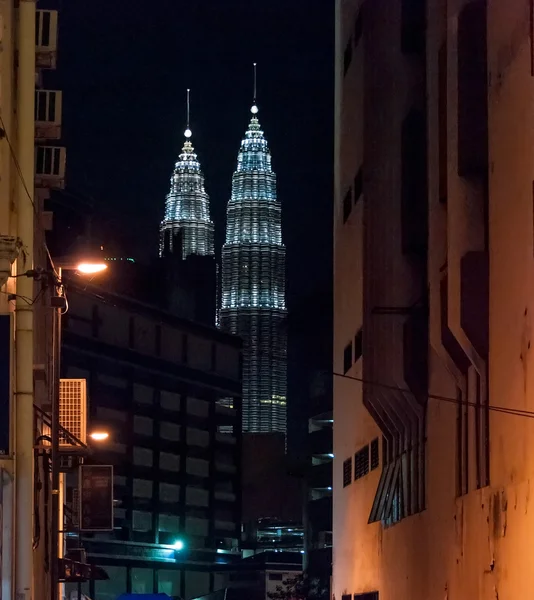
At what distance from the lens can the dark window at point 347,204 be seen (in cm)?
4212

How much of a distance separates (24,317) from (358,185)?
21.0 m

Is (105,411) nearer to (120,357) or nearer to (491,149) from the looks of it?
(120,357)

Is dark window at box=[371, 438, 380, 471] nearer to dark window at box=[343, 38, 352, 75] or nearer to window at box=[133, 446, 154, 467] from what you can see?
dark window at box=[343, 38, 352, 75]

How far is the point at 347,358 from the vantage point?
Answer: 42.8 meters

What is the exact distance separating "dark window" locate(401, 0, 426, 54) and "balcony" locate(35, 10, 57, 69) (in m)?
13.6

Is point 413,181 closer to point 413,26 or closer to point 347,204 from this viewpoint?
point 413,26

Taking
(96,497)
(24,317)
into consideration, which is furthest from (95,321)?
(24,317)

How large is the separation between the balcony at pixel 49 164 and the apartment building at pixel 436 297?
26.6 feet

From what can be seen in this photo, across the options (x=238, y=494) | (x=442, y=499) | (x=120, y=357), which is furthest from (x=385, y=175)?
(x=238, y=494)

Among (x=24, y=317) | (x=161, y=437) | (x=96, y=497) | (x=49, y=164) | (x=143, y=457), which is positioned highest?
(x=49, y=164)

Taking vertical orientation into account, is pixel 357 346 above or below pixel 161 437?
below

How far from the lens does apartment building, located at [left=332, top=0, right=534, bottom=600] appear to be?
805 inches

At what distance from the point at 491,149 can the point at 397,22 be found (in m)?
13.2

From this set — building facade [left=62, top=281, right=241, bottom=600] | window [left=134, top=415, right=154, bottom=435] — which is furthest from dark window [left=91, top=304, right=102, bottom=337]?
window [left=134, top=415, right=154, bottom=435]
